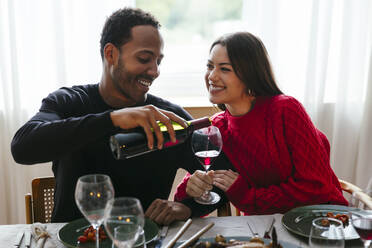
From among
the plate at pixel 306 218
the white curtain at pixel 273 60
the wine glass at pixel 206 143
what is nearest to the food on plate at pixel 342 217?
the plate at pixel 306 218

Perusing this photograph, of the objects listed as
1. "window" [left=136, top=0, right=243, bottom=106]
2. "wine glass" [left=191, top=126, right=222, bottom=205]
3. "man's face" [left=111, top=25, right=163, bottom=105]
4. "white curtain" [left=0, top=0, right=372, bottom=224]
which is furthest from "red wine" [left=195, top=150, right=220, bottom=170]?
"window" [left=136, top=0, right=243, bottom=106]

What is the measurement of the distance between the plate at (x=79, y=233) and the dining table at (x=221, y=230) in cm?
3

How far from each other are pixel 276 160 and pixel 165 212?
606 mm

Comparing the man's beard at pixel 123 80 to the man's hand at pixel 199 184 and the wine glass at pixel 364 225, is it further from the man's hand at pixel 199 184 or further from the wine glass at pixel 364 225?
the wine glass at pixel 364 225

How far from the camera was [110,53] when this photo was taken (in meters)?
1.70

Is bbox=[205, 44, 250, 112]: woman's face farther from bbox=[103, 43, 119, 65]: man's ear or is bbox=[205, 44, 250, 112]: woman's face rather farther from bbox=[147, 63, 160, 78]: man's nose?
bbox=[103, 43, 119, 65]: man's ear

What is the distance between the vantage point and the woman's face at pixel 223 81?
→ 1813mm

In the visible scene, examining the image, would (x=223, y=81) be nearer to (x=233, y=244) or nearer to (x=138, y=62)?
(x=138, y=62)

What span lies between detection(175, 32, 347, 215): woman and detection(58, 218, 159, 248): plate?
395 millimetres

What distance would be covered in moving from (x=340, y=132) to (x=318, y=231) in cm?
189

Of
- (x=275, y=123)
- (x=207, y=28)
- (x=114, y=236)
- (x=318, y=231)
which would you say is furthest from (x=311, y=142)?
(x=207, y=28)

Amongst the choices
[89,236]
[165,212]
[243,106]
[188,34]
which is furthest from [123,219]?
[188,34]

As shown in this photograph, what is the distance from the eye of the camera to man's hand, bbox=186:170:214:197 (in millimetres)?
1426

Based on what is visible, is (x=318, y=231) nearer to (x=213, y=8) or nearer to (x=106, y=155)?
(x=106, y=155)
